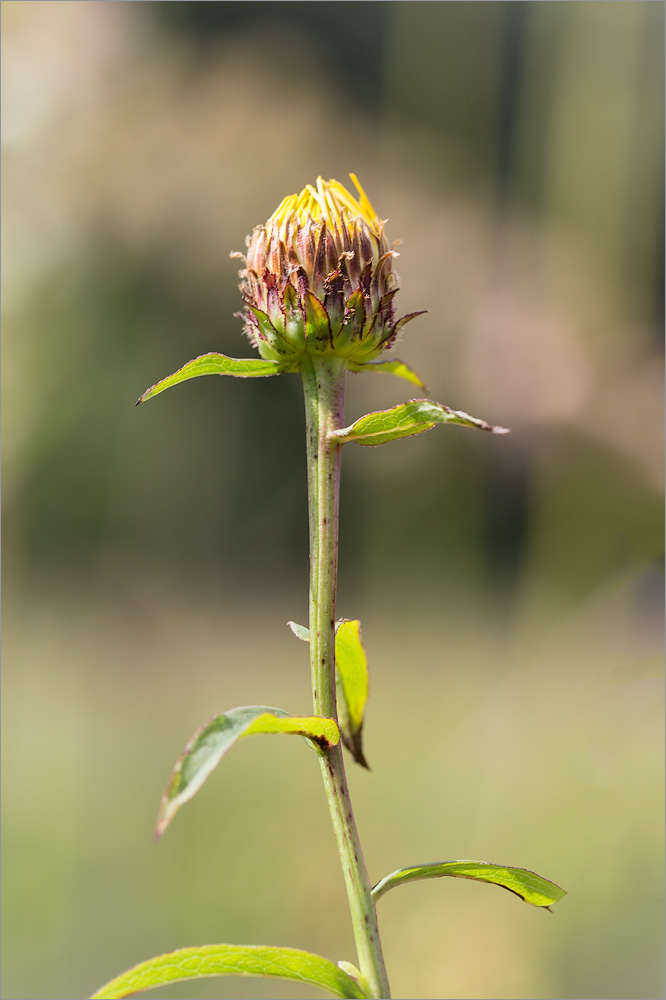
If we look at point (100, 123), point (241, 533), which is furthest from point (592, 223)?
point (100, 123)

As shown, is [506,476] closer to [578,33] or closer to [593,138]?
[593,138]

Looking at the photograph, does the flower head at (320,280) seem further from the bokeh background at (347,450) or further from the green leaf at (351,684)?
the bokeh background at (347,450)

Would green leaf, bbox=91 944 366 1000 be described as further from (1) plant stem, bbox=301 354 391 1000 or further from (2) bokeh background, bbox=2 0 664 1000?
(2) bokeh background, bbox=2 0 664 1000

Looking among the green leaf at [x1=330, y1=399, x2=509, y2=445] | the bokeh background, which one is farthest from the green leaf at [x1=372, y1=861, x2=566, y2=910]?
the bokeh background

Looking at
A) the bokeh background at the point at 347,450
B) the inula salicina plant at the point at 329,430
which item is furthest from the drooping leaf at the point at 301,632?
the bokeh background at the point at 347,450

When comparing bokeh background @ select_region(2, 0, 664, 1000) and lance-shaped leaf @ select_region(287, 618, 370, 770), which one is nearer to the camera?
lance-shaped leaf @ select_region(287, 618, 370, 770)

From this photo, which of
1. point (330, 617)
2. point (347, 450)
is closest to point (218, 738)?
point (330, 617)
